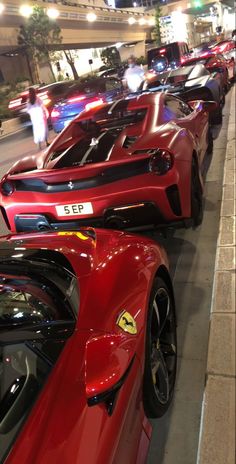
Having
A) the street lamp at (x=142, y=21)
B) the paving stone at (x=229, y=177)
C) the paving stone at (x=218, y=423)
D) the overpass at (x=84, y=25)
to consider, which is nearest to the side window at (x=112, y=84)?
the paving stone at (x=229, y=177)

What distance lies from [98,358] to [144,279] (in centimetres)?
76

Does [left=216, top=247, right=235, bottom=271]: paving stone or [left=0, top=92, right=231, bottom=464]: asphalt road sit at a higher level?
[left=216, top=247, right=235, bottom=271]: paving stone

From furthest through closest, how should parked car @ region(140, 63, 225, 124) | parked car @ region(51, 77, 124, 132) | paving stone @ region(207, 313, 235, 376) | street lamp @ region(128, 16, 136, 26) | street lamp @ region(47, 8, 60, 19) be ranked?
street lamp @ region(128, 16, 136, 26) → street lamp @ region(47, 8, 60, 19) → parked car @ region(51, 77, 124, 132) → parked car @ region(140, 63, 225, 124) → paving stone @ region(207, 313, 235, 376)

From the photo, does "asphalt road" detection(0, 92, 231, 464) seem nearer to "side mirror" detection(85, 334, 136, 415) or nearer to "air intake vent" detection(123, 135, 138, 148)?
"side mirror" detection(85, 334, 136, 415)

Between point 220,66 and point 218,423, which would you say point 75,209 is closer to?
point 218,423

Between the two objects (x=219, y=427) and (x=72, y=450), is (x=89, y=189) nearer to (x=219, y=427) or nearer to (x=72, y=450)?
(x=219, y=427)

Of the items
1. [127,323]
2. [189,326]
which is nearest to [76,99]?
[189,326]

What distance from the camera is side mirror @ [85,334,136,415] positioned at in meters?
1.56

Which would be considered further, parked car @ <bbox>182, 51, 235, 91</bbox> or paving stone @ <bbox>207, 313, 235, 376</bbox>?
parked car @ <bbox>182, 51, 235, 91</bbox>

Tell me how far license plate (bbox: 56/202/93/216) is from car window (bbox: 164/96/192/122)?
4.83 ft

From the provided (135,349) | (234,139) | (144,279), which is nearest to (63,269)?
(144,279)

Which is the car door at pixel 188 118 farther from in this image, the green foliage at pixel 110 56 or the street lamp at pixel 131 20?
the street lamp at pixel 131 20

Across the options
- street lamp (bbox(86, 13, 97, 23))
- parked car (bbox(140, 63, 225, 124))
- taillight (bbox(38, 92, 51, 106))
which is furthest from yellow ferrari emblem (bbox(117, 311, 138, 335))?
street lamp (bbox(86, 13, 97, 23))

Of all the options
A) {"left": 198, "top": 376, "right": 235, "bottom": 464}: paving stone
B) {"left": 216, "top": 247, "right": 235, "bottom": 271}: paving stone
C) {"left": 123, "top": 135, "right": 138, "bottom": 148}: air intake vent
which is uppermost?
{"left": 123, "top": 135, "right": 138, "bottom": 148}: air intake vent
